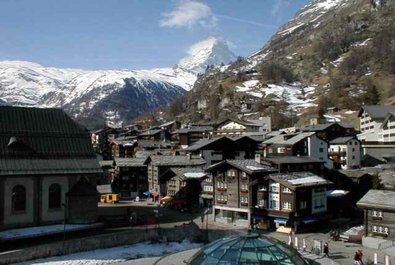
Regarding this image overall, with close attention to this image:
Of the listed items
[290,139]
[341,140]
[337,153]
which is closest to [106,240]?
[290,139]

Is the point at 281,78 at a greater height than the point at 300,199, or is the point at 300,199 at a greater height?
the point at 281,78

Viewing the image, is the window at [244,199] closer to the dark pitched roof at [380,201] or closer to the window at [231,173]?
the window at [231,173]

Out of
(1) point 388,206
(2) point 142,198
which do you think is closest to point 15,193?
(1) point 388,206

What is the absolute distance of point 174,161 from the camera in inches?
3083

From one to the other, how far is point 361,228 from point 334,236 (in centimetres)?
409

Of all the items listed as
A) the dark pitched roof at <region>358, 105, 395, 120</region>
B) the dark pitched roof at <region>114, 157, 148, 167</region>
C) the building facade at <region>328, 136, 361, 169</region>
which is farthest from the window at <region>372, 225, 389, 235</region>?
the dark pitched roof at <region>358, 105, 395, 120</region>

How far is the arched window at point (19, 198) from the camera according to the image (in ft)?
139

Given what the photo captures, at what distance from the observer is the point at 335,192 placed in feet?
194

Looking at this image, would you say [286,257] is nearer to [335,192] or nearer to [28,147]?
[28,147]

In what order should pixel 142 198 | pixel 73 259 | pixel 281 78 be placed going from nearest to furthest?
pixel 73 259, pixel 142 198, pixel 281 78

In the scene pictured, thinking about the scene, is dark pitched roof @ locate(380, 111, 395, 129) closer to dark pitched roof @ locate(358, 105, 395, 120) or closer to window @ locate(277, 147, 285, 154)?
dark pitched roof @ locate(358, 105, 395, 120)

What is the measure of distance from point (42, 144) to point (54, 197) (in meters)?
5.09

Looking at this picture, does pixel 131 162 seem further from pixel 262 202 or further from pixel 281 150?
pixel 262 202

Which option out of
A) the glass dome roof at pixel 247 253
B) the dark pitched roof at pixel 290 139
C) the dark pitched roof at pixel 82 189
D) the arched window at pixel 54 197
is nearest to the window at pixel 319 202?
the dark pitched roof at pixel 290 139
